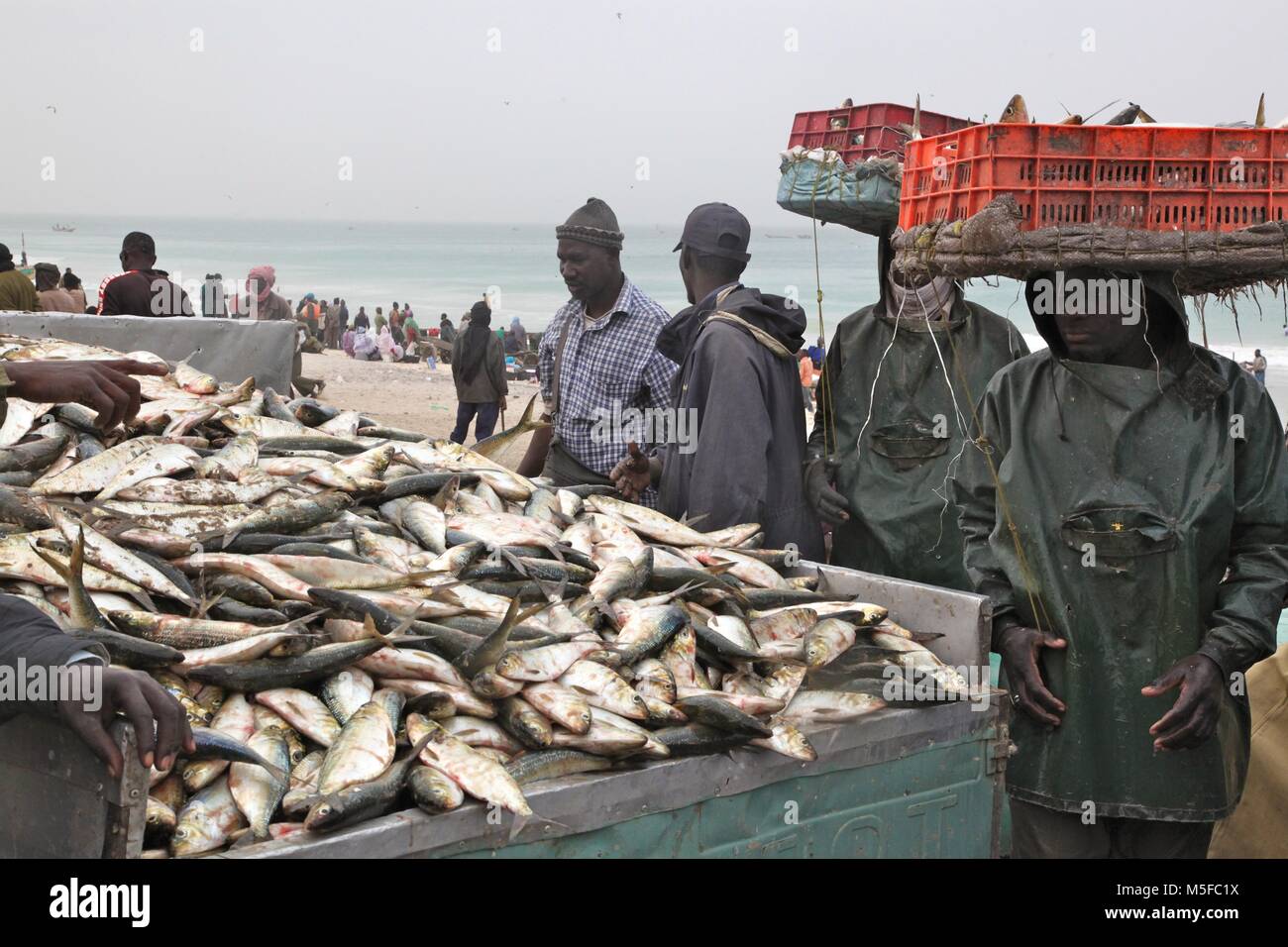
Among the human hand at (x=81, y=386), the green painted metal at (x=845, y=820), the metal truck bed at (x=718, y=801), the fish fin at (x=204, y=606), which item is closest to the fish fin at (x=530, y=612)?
the metal truck bed at (x=718, y=801)

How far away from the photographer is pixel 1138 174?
320 centimetres

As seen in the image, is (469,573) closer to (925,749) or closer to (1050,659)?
(925,749)

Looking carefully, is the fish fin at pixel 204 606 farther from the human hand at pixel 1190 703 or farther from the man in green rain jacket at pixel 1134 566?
the human hand at pixel 1190 703

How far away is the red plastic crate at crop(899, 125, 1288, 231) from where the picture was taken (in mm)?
3145

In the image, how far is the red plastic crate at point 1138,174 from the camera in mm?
3145

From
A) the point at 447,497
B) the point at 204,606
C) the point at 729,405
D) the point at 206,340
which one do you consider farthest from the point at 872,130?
the point at 206,340

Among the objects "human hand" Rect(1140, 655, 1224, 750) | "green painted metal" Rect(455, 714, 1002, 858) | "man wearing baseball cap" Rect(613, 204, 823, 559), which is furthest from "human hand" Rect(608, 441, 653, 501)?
"human hand" Rect(1140, 655, 1224, 750)

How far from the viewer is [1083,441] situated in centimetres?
346

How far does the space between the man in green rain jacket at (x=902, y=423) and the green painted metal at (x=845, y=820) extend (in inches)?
57.0

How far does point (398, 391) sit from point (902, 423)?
20522 millimetres

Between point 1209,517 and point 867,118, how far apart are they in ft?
8.64

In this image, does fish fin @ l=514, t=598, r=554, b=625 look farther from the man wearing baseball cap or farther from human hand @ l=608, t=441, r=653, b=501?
human hand @ l=608, t=441, r=653, b=501

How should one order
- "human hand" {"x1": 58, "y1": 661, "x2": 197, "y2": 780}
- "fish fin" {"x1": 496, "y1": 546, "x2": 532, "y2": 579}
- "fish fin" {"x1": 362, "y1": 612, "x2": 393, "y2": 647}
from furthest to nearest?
"fish fin" {"x1": 496, "y1": 546, "x2": 532, "y2": 579}
"fish fin" {"x1": 362, "y1": 612, "x2": 393, "y2": 647}
"human hand" {"x1": 58, "y1": 661, "x2": 197, "y2": 780}
